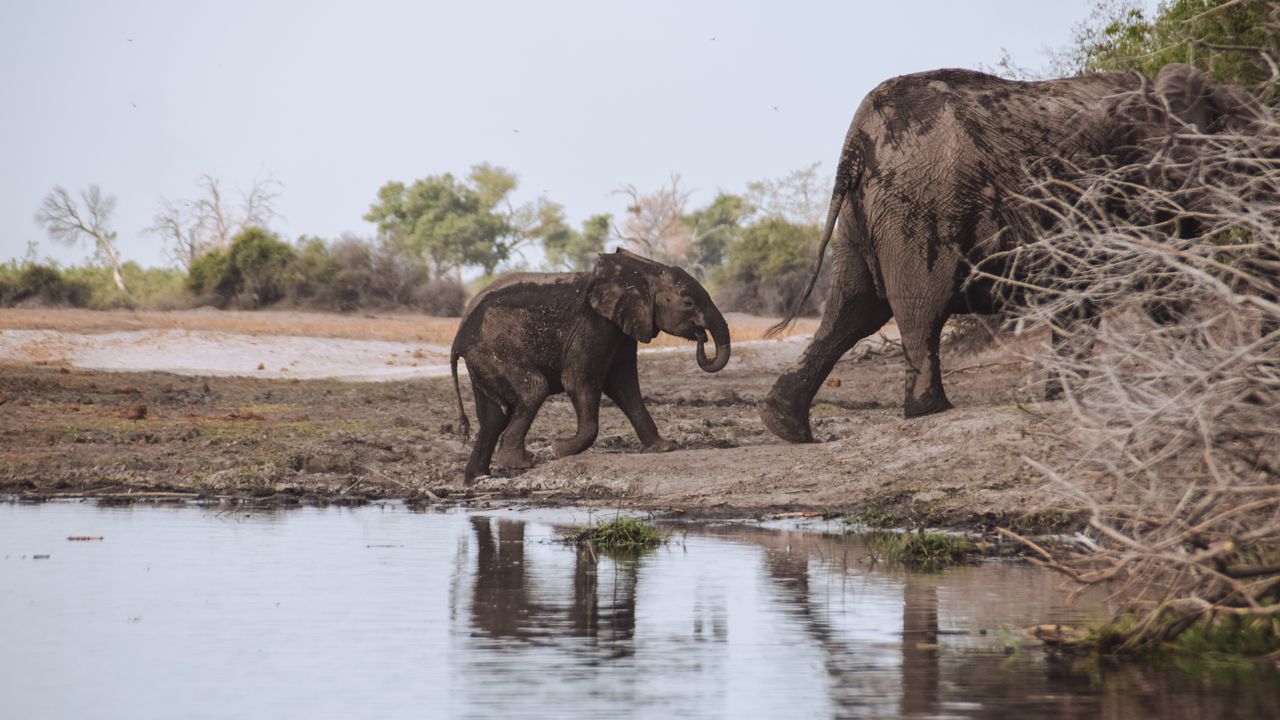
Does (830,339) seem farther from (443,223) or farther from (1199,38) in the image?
(443,223)

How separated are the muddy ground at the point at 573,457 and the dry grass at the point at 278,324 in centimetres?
852

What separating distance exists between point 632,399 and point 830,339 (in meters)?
1.68

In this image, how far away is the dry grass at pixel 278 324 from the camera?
104ft

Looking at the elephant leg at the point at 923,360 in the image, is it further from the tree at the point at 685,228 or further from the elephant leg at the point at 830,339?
the tree at the point at 685,228

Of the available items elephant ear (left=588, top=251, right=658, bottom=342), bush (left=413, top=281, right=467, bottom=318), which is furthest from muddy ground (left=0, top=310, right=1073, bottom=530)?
bush (left=413, top=281, right=467, bottom=318)

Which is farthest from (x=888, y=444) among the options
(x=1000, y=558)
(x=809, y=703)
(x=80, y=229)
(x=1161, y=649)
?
(x=80, y=229)

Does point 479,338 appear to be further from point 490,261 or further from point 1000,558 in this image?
point 490,261

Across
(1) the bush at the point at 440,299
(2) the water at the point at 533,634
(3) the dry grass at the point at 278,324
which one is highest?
(1) the bush at the point at 440,299

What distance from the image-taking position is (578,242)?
83.8m

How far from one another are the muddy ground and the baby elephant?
1.31ft

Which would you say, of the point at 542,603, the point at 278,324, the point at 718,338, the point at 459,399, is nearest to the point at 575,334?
the point at 718,338

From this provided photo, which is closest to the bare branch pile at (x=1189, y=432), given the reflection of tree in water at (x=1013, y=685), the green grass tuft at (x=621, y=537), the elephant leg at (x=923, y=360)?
the reflection of tree in water at (x=1013, y=685)

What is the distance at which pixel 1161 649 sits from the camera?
6.39 m

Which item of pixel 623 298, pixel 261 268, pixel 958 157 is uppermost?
pixel 261 268
